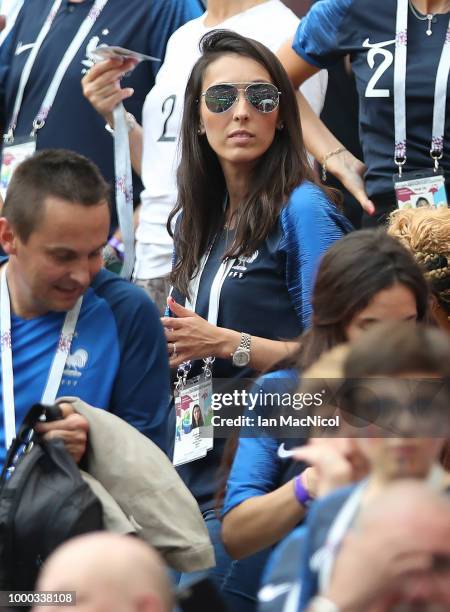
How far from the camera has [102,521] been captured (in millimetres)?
2996

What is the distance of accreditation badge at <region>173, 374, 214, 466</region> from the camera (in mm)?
3852

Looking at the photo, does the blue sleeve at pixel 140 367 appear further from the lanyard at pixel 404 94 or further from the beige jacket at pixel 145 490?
the lanyard at pixel 404 94

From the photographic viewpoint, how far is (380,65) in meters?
4.70

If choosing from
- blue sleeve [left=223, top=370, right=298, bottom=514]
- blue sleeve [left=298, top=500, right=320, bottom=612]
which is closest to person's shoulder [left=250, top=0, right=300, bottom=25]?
blue sleeve [left=223, top=370, right=298, bottom=514]

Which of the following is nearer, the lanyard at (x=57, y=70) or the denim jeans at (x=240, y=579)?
the denim jeans at (x=240, y=579)

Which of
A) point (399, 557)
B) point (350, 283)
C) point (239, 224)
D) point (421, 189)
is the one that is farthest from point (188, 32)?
point (399, 557)

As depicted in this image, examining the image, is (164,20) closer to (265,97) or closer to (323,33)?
(323,33)

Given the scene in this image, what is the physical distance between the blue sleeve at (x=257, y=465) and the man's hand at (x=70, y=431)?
0.39 meters

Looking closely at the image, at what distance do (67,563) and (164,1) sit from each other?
374cm

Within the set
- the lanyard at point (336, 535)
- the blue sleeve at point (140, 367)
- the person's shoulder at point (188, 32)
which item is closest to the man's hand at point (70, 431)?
the blue sleeve at point (140, 367)

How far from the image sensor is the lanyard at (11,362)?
3.47 metres

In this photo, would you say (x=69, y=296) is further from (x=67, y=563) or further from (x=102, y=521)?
(x=67, y=563)

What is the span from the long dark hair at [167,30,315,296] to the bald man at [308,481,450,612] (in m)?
2.10

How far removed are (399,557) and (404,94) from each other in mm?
2886
